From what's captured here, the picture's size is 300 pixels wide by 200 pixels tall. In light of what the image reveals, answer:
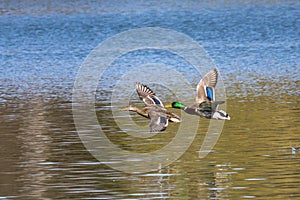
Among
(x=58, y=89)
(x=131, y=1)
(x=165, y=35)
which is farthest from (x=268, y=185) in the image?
(x=131, y=1)

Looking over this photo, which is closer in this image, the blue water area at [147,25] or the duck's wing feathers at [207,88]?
the duck's wing feathers at [207,88]

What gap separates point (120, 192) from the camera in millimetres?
12469

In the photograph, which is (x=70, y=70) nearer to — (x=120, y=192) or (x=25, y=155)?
(x=25, y=155)

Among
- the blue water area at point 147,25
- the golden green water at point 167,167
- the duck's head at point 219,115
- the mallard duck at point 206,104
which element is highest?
the blue water area at point 147,25

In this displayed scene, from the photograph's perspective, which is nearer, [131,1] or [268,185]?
[268,185]

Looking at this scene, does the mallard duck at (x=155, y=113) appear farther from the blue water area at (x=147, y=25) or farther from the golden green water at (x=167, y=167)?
the blue water area at (x=147, y=25)

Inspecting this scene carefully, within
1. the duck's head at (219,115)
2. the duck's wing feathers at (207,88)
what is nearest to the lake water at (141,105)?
the duck's head at (219,115)

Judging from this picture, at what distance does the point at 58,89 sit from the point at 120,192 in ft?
39.8

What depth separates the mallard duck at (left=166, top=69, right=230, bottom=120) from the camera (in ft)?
47.3

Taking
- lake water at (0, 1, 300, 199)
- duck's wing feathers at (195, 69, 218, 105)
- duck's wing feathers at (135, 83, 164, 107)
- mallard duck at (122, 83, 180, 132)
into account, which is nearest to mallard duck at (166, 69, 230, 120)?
duck's wing feathers at (195, 69, 218, 105)

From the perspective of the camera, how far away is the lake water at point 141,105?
42.2 ft

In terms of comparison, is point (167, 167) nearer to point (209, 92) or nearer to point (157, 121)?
point (157, 121)

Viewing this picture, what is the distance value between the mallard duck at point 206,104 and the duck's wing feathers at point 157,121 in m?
0.71

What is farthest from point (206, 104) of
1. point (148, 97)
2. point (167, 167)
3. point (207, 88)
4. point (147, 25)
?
point (147, 25)
